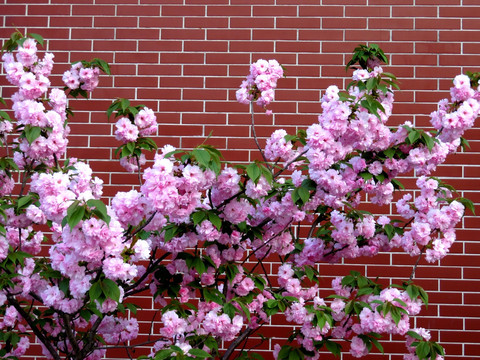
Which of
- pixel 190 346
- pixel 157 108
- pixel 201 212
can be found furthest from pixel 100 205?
pixel 157 108

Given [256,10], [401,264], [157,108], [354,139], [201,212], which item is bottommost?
[401,264]

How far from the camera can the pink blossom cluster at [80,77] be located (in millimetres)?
3135

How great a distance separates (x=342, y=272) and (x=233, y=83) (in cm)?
124

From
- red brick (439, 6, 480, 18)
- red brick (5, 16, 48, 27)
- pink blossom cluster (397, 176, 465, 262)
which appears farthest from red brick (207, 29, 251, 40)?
pink blossom cluster (397, 176, 465, 262)

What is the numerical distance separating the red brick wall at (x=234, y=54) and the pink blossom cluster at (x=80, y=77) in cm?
96

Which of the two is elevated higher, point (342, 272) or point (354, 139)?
point (354, 139)

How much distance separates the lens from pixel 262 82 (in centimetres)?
312

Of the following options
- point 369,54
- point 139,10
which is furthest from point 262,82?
point 139,10

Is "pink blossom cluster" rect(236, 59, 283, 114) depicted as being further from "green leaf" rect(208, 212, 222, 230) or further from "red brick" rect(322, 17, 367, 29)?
"red brick" rect(322, 17, 367, 29)

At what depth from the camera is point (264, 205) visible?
288cm

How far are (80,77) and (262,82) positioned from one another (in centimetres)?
80

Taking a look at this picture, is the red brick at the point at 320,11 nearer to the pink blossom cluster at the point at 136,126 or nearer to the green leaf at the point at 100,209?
the pink blossom cluster at the point at 136,126

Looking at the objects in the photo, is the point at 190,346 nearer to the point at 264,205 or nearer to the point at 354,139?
the point at 264,205

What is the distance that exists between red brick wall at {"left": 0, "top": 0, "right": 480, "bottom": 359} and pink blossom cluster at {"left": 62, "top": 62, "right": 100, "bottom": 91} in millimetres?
956
